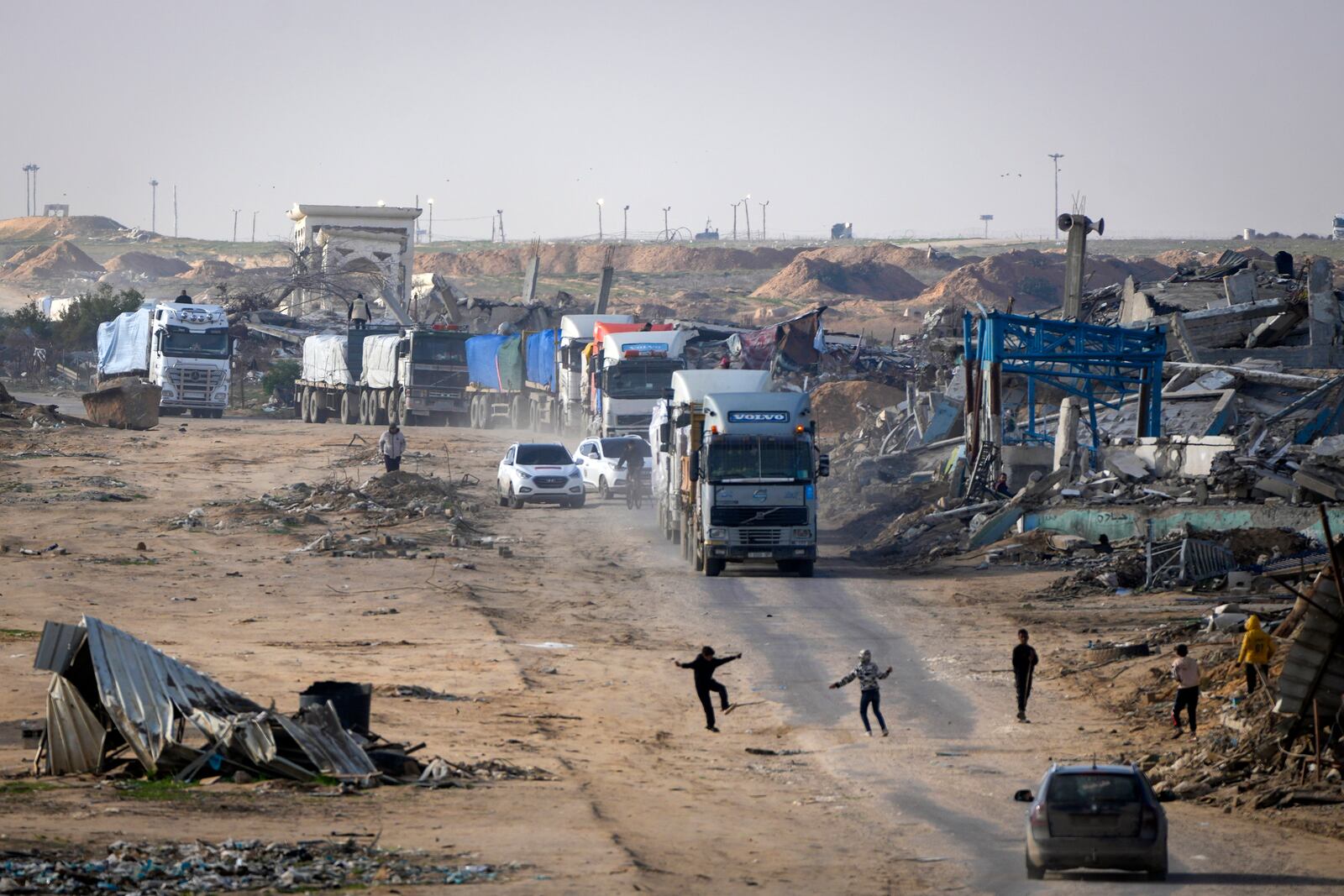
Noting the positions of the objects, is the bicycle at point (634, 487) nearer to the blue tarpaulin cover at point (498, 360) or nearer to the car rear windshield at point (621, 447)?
the car rear windshield at point (621, 447)

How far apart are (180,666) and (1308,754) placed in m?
10.7

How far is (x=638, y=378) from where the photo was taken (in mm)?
44688

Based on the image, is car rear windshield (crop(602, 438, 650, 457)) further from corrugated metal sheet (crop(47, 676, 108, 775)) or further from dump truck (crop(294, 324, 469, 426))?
corrugated metal sheet (crop(47, 676, 108, 775))

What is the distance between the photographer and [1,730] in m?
16.7

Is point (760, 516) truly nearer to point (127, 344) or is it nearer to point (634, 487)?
point (634, 487)

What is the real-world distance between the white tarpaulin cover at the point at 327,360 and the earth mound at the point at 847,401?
20.7 m

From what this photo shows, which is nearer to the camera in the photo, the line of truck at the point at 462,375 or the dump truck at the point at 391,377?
the line of truck at the point at 462,375

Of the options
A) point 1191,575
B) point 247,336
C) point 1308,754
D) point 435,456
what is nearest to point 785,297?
point 247,336

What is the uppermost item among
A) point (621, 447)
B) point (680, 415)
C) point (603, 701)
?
point (680, 415)

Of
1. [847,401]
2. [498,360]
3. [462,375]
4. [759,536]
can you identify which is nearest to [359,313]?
[462,375]

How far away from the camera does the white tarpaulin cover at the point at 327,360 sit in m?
67.4

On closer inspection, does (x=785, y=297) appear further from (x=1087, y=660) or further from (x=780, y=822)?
(x=780, y=822)

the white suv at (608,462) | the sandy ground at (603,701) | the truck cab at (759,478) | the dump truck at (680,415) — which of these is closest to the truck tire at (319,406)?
the white suv at (608,462)

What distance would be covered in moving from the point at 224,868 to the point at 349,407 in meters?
57.5
